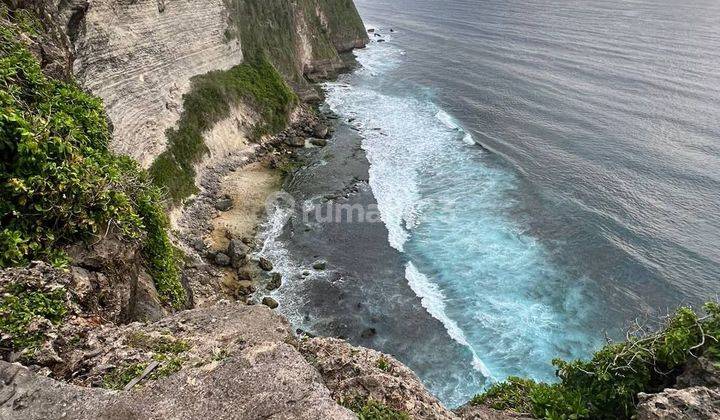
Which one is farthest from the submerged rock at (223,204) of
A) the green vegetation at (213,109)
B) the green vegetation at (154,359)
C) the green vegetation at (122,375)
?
the green vegetation at (122,375)

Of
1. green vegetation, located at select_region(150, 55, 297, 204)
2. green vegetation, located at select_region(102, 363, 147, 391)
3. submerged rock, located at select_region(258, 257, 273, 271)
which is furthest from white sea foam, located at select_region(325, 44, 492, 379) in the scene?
green vegetation, located at select_region(102, 363, 147, 391)

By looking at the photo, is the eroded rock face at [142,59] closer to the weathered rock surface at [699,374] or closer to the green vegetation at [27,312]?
the green vegetation at [27,312]

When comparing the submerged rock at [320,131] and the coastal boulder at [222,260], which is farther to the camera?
the submerged rock at [320,131]

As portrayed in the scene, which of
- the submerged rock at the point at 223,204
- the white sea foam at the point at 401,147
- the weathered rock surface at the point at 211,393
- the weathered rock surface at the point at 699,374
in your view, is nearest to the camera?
the weathered rock surface at the point at 211,393

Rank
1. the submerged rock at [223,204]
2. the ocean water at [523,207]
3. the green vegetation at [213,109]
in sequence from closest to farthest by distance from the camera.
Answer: the ocean water at [523,207] → the green vegetation at [213,109] → the submerged rock at [223,204]

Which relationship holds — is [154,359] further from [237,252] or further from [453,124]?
[453,124]

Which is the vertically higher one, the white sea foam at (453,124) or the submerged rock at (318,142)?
the submerged rock at (318,142)

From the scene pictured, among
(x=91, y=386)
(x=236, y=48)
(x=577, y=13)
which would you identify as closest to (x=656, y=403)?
(x=91, y=386)

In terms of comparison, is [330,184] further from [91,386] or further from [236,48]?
[91,386]
